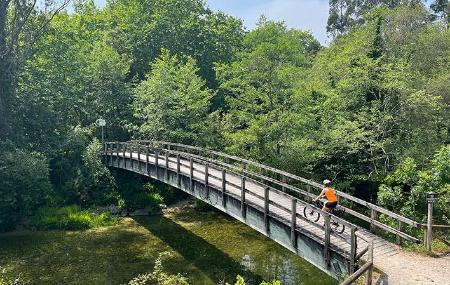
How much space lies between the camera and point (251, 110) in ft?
80.3

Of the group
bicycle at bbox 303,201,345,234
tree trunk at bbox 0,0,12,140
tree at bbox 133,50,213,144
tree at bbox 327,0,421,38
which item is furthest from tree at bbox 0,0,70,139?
tree at bbox 327,0,421,38

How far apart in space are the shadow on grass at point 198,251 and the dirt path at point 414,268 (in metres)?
5.61

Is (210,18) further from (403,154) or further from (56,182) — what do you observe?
(403,154)

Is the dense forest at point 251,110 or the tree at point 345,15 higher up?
the tree at point 345,15

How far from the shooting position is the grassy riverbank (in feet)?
49.8

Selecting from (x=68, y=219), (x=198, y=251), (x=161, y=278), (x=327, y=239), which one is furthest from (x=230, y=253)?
(x=68, y=219)

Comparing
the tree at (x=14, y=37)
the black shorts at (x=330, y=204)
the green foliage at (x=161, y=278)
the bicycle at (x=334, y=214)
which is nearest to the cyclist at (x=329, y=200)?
the black shorts at (x=330, y=204)

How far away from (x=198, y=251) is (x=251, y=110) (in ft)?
32.4

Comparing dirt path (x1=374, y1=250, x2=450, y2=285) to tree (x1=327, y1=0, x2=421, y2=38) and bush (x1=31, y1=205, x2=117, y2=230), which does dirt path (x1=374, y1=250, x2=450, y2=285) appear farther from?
tree (x1=327, y1=0, x2=421, y2=38)

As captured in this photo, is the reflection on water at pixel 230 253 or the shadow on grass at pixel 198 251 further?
the shadow on grass at pixel 198 251

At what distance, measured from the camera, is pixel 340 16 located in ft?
216

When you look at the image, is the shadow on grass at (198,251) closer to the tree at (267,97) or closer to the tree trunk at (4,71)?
the tree at (267,97)

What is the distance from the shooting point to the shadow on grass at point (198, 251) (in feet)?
49.5

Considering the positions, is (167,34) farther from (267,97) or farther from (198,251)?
(198,251)
